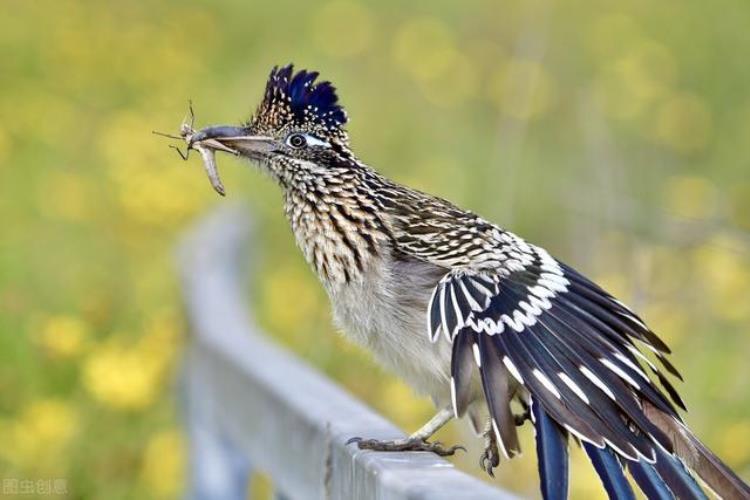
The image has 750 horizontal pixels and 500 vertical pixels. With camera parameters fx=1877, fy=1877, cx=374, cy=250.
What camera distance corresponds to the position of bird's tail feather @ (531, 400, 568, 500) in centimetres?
412

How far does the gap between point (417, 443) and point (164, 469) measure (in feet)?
8.14

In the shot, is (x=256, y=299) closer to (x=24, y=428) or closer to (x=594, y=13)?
(x=24, y=428)

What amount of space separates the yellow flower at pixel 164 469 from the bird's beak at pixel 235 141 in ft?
6.11

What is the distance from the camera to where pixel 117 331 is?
8.09 meters

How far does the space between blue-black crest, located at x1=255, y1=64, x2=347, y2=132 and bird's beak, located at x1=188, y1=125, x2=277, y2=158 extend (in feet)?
0.20

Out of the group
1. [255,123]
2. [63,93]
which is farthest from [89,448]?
[63,93]

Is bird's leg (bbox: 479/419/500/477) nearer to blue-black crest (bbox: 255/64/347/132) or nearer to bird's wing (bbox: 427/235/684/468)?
bird's wing (bbox: 427/235/684/468)

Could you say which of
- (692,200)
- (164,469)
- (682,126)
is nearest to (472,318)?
(164,469)

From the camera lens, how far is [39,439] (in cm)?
623

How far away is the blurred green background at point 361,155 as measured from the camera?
695 centimetres

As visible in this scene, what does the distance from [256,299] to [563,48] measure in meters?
6.76

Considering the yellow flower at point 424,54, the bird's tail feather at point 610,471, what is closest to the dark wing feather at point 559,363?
the bird's tail feather at point 610,471

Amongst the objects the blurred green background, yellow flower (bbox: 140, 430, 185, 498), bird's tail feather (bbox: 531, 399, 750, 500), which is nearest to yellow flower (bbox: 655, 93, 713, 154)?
the blurred green background

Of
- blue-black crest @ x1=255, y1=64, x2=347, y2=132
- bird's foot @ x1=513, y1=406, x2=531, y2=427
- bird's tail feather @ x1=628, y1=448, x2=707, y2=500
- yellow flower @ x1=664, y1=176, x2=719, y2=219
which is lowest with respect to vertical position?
bird's tail feather @ x1=628, y1=448, x2=707, y2=500
